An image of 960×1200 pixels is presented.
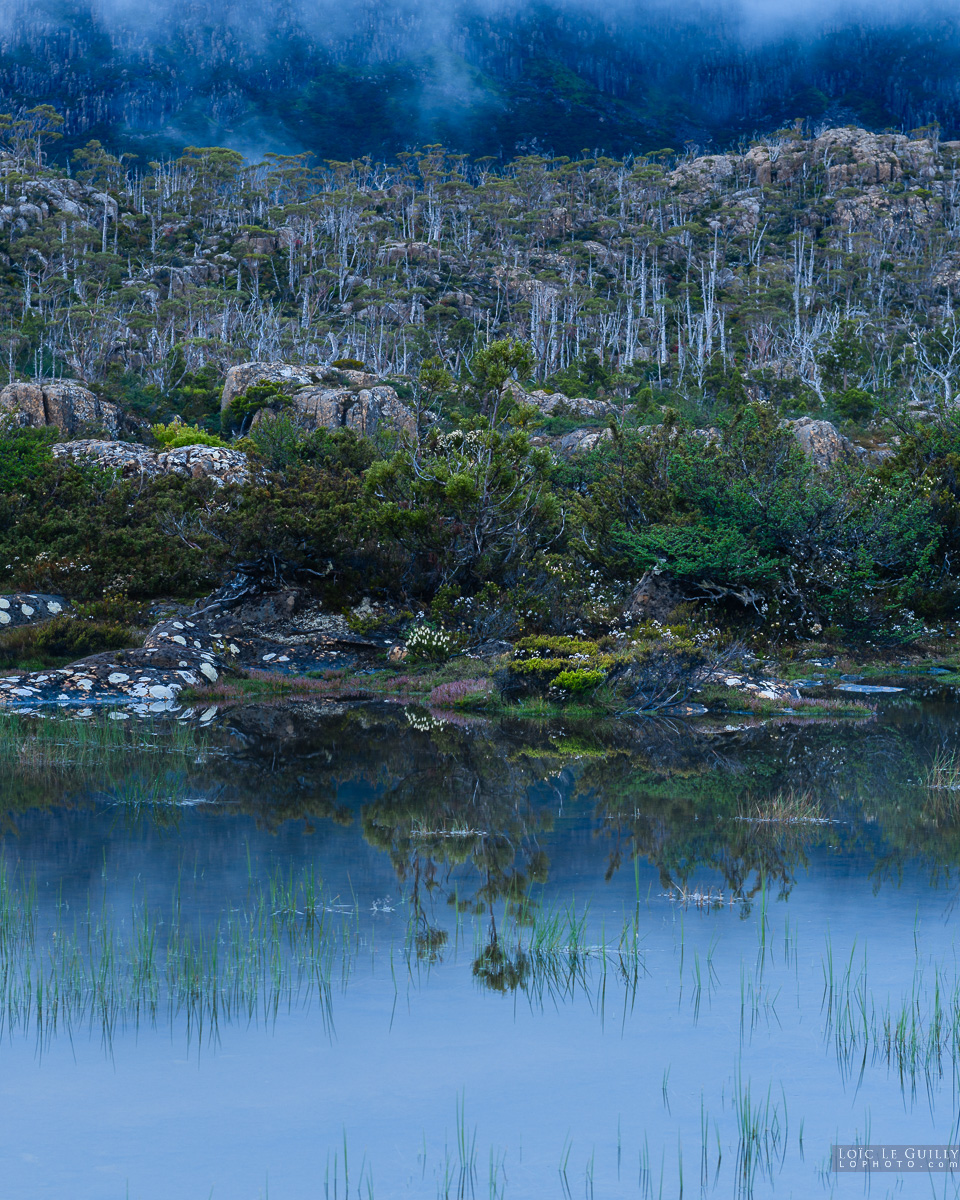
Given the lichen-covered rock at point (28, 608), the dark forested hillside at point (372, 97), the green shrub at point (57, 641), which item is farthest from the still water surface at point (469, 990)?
the dark forested hillside at point (372, 97)

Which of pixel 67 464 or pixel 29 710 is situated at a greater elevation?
pixel 67 464

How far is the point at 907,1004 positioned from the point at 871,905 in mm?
2002

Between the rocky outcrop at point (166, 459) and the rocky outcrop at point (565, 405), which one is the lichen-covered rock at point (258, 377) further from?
the rocky outcrop at point (166, 459)

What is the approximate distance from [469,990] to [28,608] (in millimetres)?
20298

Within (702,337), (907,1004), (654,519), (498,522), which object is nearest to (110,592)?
(498,522)

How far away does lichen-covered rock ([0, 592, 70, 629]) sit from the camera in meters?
23.5

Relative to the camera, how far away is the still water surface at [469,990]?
4863mm

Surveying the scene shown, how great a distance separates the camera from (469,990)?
260 inches

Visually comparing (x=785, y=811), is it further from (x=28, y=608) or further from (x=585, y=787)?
(x=28, y=608)

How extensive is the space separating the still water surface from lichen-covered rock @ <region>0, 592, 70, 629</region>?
12217 millimetres

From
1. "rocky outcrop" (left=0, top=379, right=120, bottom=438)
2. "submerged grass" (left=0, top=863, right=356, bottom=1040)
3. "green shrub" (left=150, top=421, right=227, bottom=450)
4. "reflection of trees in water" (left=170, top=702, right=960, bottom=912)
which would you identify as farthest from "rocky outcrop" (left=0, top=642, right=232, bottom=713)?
"rocky outcrop" (left=0, top=379, right=120, bottom=438)

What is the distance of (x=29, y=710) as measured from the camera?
61.9 feet

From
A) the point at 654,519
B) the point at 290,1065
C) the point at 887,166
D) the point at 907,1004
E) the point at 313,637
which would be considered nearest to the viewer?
the point at 290,1065

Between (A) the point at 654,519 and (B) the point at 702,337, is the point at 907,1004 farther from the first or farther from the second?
(B) the point at 702,337
